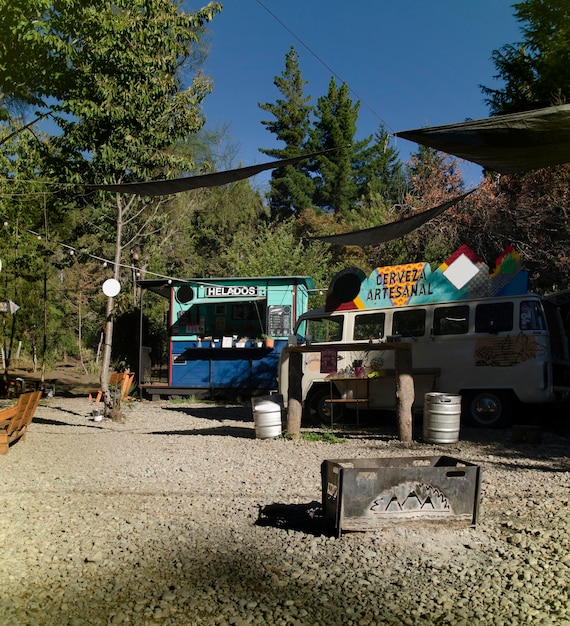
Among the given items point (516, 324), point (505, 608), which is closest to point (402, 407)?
point (516, 324)

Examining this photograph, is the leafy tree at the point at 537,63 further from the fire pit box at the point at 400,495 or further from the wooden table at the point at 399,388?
the fire pit box at the point at 400,495

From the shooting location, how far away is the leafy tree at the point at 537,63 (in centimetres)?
1205

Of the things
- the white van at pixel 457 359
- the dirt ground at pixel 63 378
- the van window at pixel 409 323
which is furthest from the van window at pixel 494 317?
the dirt ground at pixel 63 378

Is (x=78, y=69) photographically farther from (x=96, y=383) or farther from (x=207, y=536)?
(x=96, y=383)

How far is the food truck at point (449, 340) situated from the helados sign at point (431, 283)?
2 cm

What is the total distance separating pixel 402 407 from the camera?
8.74 meters

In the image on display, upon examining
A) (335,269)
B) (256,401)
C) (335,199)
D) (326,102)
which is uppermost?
A: (326,102)

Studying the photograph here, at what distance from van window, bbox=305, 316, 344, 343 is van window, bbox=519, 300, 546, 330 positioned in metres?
3.16

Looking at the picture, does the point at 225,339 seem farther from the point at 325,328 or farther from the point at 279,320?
the point at 325,328

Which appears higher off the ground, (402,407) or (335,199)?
(335,199)

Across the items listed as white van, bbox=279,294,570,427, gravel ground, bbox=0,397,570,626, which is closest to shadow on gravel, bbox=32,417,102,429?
white van, bbox=279,294,570,427

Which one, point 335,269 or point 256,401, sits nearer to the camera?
point 256,401

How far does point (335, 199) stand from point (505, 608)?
1406 inches

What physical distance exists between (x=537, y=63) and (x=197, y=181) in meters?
11.4
